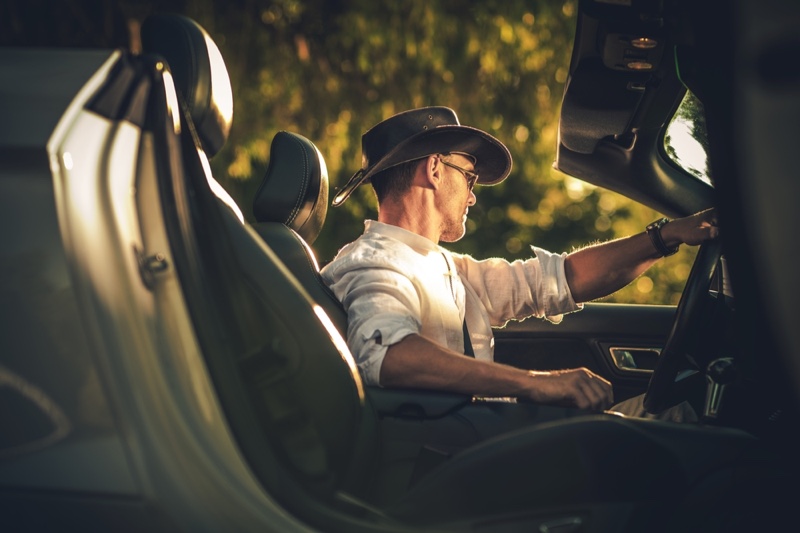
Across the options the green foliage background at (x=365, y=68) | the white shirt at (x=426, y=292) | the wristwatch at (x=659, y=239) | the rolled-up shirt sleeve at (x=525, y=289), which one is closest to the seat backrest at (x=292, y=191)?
the white shirt at (x=426, y=292)

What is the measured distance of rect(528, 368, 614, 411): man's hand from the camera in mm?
2043

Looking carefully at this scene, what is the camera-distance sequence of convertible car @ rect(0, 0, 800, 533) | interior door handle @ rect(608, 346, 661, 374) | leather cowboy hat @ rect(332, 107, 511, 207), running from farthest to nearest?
1. interior door handle @ rect(608, 346, 661, 374)
2. leather cowboy hat @ rect(332, 107, 511, 207)
3. convertible car @ rect(0, 0, 800, 533)

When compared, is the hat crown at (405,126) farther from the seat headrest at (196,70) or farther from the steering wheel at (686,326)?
the seat headrest at (196,70)

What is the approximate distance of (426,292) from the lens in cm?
250

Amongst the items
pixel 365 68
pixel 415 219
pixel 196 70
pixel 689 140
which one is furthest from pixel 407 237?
pixel 365 68

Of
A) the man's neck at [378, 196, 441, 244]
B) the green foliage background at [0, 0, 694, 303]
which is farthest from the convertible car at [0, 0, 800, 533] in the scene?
the green foliage background at [0, 0, 694, 303]

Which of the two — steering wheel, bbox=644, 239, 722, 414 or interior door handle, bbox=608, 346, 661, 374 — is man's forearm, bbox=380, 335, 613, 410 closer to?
steering wheel, bbox=644, 239, 722, 414

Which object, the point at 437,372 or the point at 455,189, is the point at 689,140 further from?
the point at 437,372

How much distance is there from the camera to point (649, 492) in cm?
135

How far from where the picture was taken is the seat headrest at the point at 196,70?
65.4 inches

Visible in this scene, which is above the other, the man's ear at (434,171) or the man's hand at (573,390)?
the man's ear at (434,171)

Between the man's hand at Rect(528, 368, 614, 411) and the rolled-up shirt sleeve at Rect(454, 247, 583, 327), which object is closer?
the man's hand at Rect(528, 368, 614, 411)

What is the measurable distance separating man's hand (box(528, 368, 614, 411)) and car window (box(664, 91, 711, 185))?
0.57m

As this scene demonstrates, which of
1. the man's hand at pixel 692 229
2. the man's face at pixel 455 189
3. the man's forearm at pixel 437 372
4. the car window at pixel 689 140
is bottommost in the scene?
the man's forearm at pixel 437 372
